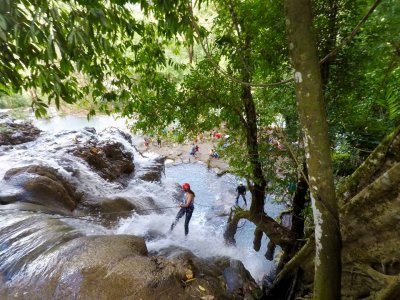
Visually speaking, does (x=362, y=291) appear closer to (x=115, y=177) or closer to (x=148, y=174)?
(x=115, y=177)

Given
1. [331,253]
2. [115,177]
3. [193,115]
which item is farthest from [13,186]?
[331,253]

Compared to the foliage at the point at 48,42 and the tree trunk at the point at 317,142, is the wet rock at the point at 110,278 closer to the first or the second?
the tree trunk at the point at 317,142

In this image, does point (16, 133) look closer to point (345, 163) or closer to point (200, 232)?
point (200, 232)

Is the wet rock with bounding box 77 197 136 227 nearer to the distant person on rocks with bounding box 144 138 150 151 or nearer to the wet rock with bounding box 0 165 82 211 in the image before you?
the wet rock with bounding box 0 165 82 211

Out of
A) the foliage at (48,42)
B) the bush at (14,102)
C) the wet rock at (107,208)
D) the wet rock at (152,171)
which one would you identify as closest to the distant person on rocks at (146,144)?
the wet rock at (152,171)

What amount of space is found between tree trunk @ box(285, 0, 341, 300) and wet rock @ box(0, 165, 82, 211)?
6.64 m

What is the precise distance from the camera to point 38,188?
23.4ft

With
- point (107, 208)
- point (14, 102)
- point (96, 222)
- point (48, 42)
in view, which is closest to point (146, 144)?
point (107, 208)

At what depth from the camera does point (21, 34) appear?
86.4 inches

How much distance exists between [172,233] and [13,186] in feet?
14.7

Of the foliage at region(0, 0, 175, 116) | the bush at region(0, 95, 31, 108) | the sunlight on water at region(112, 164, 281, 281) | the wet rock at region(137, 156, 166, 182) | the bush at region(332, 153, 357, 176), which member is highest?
the foliage at region(0, 0, 175, 116)

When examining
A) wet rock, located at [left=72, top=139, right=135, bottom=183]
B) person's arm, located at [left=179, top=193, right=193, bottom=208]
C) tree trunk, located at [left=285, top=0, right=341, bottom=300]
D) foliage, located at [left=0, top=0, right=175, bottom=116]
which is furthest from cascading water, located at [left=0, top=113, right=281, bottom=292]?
tree trunk, located at [left=285, top=0, right=341, bottom=300]

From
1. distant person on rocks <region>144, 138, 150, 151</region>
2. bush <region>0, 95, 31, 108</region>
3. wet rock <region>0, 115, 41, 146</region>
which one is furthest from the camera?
bush <region>0, 95, 31, 108</region>

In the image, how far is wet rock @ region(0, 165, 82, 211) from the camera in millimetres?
6684
